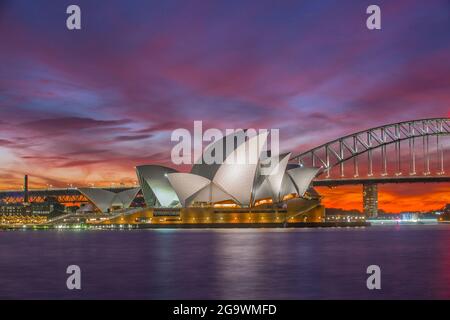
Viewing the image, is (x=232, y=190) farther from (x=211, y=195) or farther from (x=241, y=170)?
(x=241, y=170)

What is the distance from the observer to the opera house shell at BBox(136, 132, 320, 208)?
12875 cm

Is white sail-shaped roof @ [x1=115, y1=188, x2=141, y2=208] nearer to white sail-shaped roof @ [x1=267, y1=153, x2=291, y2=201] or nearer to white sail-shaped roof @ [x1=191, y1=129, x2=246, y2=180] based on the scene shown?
white sail-shaped roof @ [x1=191, y1=129, x2=246, y2=180]

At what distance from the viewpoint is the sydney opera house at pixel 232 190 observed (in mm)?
130750

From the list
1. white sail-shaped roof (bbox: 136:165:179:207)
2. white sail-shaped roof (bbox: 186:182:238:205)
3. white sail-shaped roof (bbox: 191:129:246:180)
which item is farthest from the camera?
white sail-shaped roof (bbox: 136:165:179:207)

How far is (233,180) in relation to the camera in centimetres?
13575

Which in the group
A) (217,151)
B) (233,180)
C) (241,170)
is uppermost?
(217,151)

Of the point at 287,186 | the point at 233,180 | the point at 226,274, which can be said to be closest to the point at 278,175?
the point at 233,180

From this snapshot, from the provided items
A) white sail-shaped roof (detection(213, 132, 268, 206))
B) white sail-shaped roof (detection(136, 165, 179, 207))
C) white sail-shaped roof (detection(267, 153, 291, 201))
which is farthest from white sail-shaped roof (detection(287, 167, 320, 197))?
white sail-shaped roof (detection(136, 165, 179, 207))

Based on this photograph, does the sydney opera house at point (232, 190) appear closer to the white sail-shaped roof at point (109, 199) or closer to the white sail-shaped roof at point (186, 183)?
the white sail-shaped roof at point (186, 183)

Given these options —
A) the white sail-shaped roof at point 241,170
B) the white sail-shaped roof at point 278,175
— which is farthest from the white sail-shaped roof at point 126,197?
the white sail-shaped roof at point 278,175

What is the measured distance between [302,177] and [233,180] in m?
24.0

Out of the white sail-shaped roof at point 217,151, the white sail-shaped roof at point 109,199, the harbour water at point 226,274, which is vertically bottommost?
the harbour water at point 226,274

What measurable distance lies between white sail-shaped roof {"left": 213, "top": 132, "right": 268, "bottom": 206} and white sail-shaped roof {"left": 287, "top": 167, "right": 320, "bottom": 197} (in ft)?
52.3

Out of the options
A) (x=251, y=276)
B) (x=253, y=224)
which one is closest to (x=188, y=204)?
(x=253, y=224)
